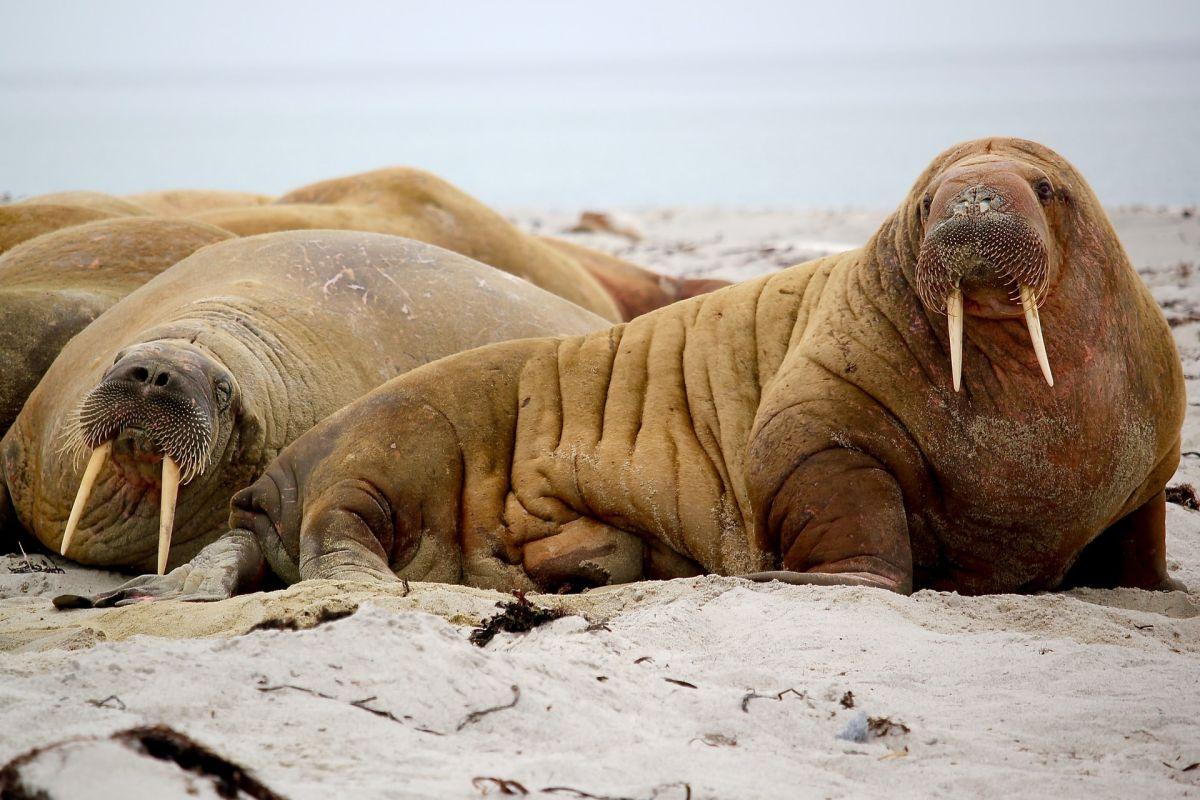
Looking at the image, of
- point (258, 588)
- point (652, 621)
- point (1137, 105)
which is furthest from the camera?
point (1137, 105)

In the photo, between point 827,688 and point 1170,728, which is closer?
point 1170,728

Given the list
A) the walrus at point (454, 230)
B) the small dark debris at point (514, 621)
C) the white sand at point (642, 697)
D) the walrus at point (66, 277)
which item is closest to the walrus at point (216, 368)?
the walrus at point (66, 277)

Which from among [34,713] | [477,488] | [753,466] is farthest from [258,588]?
[34,713]

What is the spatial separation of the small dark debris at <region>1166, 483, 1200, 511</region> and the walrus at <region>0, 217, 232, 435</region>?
4.40 meters

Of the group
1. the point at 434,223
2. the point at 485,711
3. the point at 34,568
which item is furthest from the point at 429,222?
the point at 485,711

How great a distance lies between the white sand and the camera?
252 cm

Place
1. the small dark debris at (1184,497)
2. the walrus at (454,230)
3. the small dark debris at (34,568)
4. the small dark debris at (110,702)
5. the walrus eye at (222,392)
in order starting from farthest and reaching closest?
the walrus at (454,230) → the small dark debris at (1184,497) → the small dark debris at (34,568) → the walrus eye at (222,392) → the small dark debris at (110,702)

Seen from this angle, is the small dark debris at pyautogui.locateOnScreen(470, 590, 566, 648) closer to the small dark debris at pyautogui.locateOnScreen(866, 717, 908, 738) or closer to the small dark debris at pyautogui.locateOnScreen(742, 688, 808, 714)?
the small dark debris at pyautogui.locateOnScreen(742, 688, 808, 714)

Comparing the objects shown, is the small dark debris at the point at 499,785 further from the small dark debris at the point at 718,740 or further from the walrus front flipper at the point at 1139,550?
the walrus front flipper at the point at 1139,550

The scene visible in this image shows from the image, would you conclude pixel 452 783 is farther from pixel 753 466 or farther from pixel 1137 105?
pixel 1137 105

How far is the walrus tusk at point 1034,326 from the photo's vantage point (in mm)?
3943

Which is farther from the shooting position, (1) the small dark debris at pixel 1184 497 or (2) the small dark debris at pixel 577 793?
(1) the small dark debris at pixel 1184 497

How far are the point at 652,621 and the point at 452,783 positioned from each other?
1.29 meters

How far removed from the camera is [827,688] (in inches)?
123
